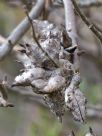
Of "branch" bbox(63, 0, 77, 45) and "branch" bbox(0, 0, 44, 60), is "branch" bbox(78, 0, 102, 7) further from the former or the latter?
"branch" bbox(63, 0, 77, 45)

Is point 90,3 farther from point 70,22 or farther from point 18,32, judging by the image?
point 70,22

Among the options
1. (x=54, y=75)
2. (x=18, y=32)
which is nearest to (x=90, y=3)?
(x=18, y=32)

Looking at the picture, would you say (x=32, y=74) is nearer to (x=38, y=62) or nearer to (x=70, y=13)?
(x=38, y=62)

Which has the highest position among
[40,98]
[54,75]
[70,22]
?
[40,98]

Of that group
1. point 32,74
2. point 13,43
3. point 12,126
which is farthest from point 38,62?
point 12,126

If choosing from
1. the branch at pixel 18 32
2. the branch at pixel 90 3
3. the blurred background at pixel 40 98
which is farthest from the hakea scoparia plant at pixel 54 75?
the branch at pixel 90 3

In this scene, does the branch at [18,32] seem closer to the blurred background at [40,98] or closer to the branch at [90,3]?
the blurred background at [40,98]

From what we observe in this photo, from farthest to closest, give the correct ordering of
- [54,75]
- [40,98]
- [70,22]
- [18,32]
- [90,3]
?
1. [40,98]
2. [90,3]
3. [18,32]
4. [70,22]
5. [54,75]

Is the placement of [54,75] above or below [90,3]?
below

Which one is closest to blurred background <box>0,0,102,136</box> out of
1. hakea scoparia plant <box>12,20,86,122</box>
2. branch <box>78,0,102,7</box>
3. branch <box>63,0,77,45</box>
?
branch <box>78,0,102,7</box>
